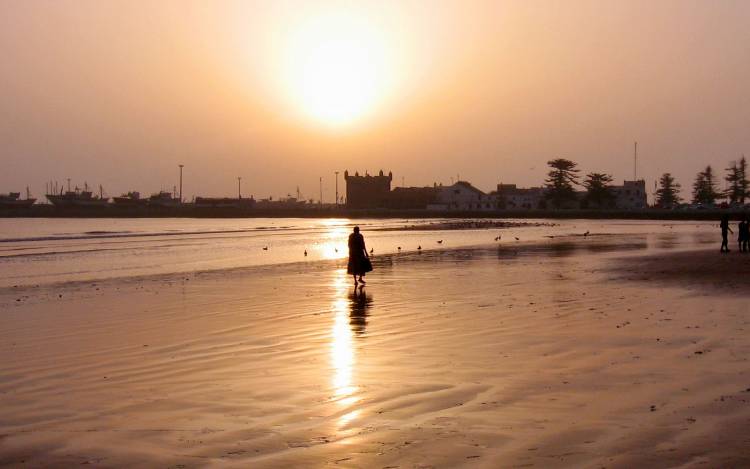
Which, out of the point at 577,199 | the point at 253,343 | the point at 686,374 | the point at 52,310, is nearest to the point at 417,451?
the point at 686,374

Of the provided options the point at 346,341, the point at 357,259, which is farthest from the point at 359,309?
the point at 357,259

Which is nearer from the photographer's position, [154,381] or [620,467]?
[620,467]

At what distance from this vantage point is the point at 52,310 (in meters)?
17.9

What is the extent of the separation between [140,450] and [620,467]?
3.96m

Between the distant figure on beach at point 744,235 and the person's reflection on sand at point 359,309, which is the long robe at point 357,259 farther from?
the distant figure on beach at point 744,235

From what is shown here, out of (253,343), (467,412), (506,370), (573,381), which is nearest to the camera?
(467,412)

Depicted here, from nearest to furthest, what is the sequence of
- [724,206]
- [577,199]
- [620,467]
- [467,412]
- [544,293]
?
[620,467], [467,412], [544,293], [724,206], [577,199]

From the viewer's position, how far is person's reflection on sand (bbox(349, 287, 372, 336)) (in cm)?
1454

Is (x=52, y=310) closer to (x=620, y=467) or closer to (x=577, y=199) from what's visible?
(x=620, y=467)

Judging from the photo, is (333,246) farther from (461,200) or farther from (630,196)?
(630,196)

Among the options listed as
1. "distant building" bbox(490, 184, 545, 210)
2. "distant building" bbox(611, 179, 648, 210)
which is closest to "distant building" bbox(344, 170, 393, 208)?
"distant building" bbox(490, 184, 545, 210)

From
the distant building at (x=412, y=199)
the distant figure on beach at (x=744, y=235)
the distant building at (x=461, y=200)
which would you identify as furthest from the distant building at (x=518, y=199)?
the distant figure on beach at (x=744, y=235)

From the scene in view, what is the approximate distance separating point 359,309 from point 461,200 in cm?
16947

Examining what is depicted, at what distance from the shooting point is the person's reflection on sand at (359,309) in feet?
47.7
